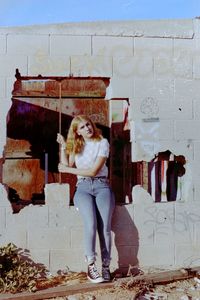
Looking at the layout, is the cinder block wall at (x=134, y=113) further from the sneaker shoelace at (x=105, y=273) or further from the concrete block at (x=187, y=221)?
the sneaker shoelace at (x=105, y=273)

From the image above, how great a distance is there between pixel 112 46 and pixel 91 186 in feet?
5.19

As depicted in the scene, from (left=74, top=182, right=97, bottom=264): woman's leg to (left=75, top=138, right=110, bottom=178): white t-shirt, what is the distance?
0.82ft

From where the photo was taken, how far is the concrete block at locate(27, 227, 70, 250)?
4.76 m

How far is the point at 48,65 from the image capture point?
484 cm

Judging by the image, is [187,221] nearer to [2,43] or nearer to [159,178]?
[159,178]

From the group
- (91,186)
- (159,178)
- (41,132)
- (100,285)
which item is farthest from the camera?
(41,132)

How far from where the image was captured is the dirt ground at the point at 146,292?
4.18 m

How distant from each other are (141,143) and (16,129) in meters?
4.10

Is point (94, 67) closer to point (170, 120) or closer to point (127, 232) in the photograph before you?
point (170, 120)

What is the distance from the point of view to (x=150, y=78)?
4938mm

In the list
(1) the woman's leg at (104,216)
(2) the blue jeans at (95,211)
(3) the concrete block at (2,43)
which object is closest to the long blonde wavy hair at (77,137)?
(2) the blue jeans at (95,211)

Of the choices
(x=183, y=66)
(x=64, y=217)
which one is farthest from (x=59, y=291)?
(x=183, y=66)

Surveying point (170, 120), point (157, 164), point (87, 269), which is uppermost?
point (170, 120)

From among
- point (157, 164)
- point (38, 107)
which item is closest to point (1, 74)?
point (157, 164)
